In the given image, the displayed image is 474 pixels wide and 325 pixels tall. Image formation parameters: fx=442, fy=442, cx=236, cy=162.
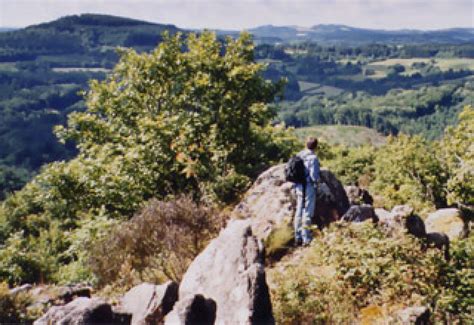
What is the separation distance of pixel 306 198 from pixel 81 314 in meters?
6.89

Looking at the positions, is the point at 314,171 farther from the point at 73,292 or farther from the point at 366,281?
the point at 73,292

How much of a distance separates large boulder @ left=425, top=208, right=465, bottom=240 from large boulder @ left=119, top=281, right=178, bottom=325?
1254cm

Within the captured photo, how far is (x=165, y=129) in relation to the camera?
16938 millimetres

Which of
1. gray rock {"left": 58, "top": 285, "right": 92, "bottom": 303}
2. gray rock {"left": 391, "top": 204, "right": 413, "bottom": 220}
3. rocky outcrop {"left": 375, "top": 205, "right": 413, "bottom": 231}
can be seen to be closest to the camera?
gray rock {"left": 58, "top": 285, "right": 92, "bottom": 303}

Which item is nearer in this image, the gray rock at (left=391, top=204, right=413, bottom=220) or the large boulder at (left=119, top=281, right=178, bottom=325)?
the large boulder at (left=119, top=281, right=178, bottom=325)

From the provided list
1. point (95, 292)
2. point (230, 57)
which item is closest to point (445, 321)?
point (95, 292)

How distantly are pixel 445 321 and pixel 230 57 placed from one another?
621 inches

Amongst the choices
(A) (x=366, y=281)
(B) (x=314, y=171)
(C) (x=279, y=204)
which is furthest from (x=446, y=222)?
(A) (x=366, y=281)

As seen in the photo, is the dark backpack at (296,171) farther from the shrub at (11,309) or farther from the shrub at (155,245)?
the shrub at (11,309)

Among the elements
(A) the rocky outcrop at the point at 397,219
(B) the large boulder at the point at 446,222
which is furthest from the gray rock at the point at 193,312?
(B) the large boulder at the point at 446,222

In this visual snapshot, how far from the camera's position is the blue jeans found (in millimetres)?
12185

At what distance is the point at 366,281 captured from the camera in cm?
945

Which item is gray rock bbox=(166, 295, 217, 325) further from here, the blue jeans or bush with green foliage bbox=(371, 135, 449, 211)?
bush with green foliage bbox=(371, 135, 449, 211)

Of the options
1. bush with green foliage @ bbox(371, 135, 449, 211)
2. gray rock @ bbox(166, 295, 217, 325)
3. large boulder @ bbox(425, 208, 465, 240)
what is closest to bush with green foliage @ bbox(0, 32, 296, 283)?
gray rock @ bbox(166, 295, 217, 325)
